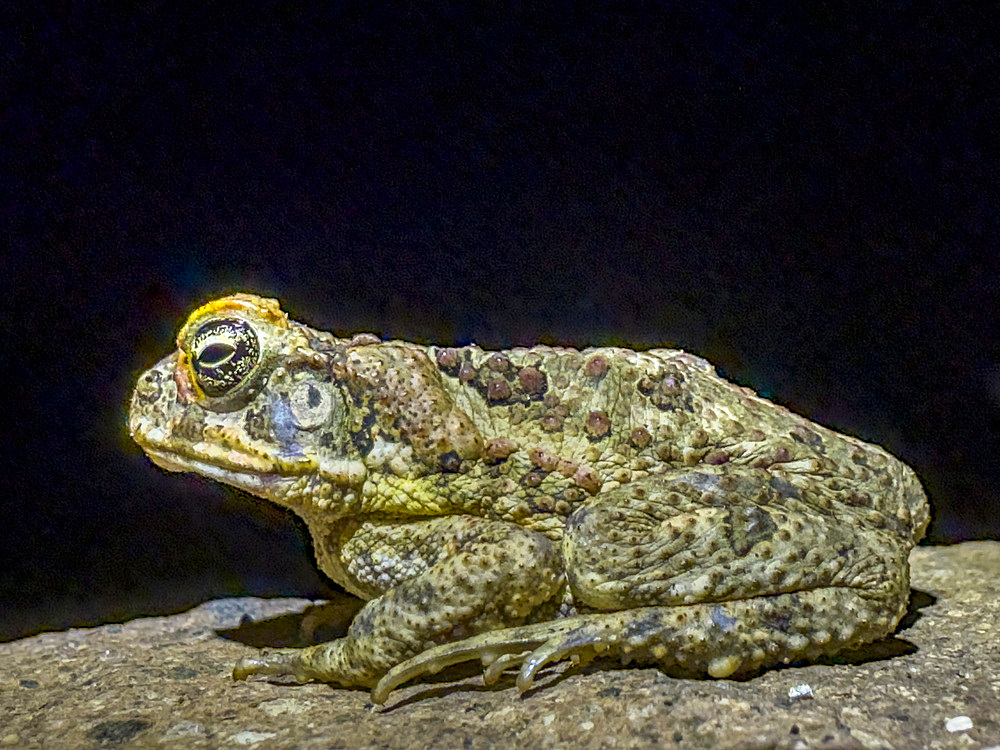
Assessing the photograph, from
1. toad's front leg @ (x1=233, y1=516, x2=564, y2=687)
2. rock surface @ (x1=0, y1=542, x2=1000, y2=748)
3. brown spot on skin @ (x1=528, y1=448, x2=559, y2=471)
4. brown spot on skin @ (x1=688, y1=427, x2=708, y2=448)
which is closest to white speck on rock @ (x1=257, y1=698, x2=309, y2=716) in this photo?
rock surface @ (x1=0, y1=542, x2=1000, y2=748)

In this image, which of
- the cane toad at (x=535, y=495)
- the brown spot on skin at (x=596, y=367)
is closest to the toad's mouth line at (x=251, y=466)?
the cane toad at (x=535, y=495)

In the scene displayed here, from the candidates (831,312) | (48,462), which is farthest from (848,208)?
(48,462)

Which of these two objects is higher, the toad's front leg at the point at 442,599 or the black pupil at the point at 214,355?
the black pupil at the point at 214,355

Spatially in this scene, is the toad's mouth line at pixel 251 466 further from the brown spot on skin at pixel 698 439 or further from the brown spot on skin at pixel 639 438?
the brown spot on skin at pixel 698 439

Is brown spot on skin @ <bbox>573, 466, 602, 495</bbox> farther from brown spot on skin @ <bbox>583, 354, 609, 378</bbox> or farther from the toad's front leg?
brown spot on skin @ <bbox>583, 354, 609, 378</bbox>

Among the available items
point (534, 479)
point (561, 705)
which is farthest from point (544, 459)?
point (561, 705)

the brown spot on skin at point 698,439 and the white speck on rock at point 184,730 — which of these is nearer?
the white speck on rock at point 184,730

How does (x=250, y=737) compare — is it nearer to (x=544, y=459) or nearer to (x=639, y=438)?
(x=544, y=459)
